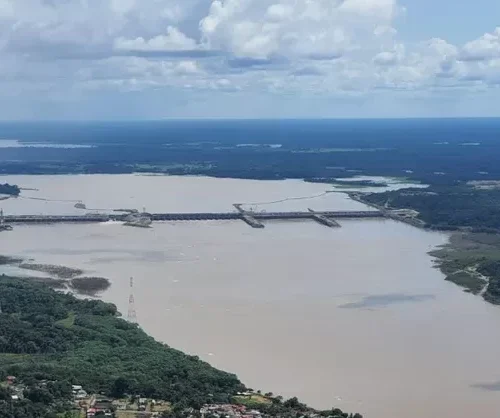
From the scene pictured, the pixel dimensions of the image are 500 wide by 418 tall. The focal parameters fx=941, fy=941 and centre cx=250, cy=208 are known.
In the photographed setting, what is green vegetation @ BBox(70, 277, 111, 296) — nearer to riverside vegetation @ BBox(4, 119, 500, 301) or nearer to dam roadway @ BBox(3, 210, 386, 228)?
riverside vegetation @ BBox(4, 119, 500, 301)

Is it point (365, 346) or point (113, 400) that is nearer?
point (113, 400)

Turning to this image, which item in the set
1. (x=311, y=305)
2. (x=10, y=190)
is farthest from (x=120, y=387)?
(x=10, y=190)

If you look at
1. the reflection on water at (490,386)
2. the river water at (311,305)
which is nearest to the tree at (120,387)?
the river water at (311,305)

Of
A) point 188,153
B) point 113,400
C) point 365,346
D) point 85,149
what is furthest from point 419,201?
point 85,149

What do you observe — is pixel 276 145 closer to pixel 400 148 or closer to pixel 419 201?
pixel 400 148

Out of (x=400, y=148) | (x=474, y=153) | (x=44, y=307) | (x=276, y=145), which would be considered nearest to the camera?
(x=44, y=307)

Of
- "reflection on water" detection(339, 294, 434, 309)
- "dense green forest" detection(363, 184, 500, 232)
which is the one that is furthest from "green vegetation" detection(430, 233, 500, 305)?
"dense green forest" detection(363, 184, 500, 232)
